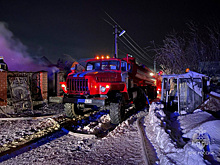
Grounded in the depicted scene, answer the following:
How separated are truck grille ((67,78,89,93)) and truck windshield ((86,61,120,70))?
1.60 meters

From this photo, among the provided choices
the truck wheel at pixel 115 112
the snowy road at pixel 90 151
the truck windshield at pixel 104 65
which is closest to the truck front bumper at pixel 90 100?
the truck wheel at pixel 115 112

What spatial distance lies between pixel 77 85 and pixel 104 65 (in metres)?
1.78

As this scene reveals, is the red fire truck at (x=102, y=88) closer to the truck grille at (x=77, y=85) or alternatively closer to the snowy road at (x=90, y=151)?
the truck grille at (x=77, y=85)

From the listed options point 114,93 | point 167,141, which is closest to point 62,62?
point 114,93

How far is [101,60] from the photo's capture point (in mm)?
7820

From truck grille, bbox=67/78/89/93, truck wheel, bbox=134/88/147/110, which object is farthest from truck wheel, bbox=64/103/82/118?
truck wheel, bbox=134/88/147/110

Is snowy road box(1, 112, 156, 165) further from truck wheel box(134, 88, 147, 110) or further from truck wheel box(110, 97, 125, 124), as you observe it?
truck wheel box(134, 88, 147, 110)

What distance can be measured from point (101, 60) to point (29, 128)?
3.97 meters

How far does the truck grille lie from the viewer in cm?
625

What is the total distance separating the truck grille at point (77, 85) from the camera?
6250 millimetres

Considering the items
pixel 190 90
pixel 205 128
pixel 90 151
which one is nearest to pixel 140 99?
pixel 190 90

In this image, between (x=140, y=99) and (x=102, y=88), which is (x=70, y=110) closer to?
(x=102, y=88)

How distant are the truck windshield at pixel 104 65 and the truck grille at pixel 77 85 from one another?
1.60 m

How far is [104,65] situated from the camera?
25.1 ft
